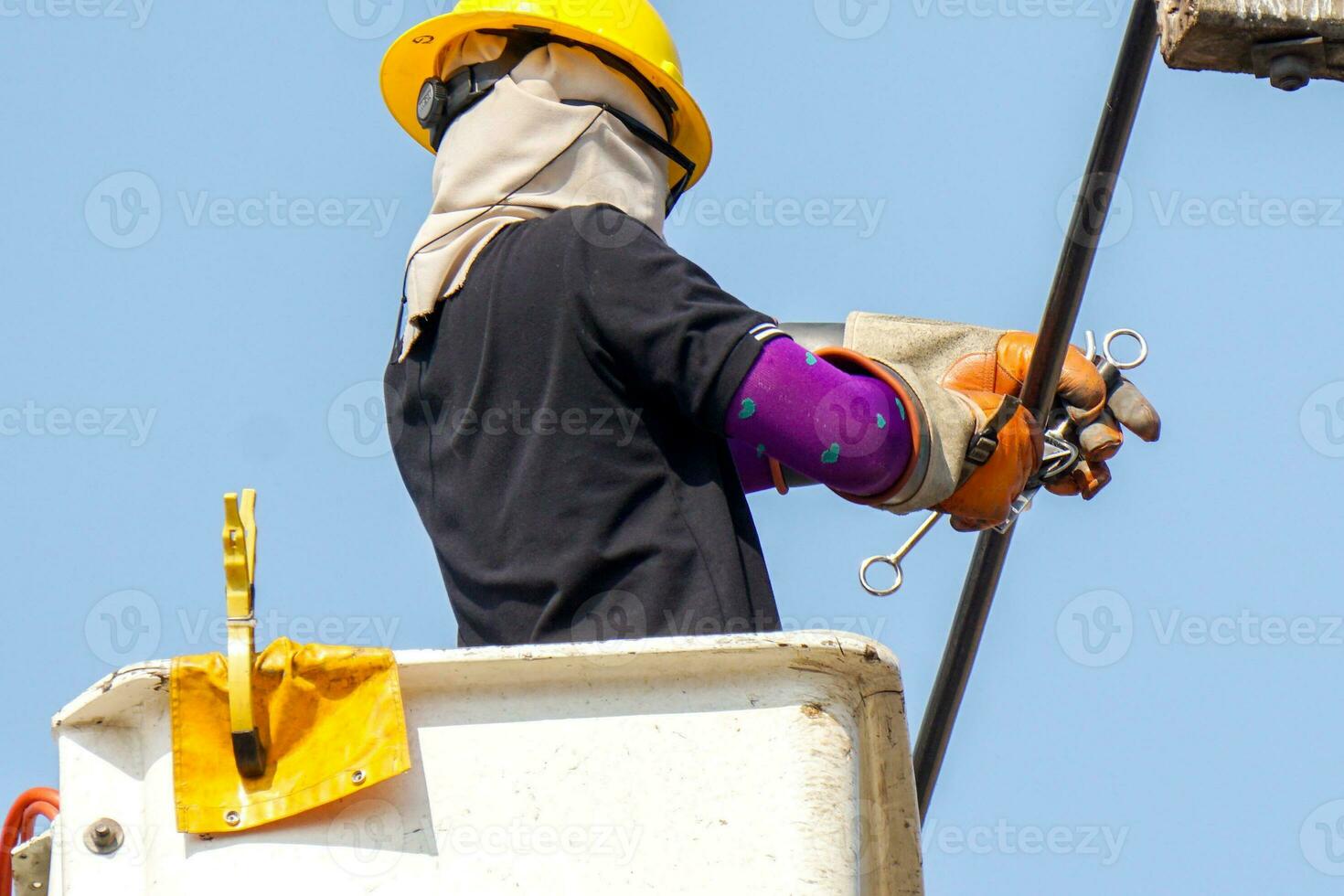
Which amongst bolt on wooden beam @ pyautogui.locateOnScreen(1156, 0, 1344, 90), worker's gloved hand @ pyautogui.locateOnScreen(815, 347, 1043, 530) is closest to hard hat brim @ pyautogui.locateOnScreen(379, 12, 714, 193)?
worker's gloved hand @ pyautogui.locateOnScreen(815, 347, 1043, 530)

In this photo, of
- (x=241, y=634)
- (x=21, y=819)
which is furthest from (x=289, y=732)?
→ (x=21, y=819)

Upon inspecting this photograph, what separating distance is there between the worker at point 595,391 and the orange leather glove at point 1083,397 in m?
0.34

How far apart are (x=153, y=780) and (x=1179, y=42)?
72.9 inches

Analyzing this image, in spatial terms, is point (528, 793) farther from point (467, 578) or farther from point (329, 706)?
point (467, 578)

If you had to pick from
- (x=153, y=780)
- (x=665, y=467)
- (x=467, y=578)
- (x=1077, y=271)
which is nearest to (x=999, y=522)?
(x=1077, y=271)

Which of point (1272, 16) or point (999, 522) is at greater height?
point (1272, 16)

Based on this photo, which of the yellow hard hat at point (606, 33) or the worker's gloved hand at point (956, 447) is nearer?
the worker's gloved hand at point (956, 447)

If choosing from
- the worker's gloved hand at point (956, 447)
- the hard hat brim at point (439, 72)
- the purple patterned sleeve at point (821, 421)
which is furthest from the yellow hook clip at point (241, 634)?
the hard hat brim at point (439, 72)

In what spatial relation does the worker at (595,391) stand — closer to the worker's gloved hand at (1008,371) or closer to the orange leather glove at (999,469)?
the orange leather glove at (999,469)

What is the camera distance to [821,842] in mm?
2680

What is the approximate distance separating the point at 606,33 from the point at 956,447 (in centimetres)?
107

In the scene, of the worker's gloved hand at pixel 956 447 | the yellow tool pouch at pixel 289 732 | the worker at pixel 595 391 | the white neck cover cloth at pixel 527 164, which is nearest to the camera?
the yellow tool pouch at pixel 289 732

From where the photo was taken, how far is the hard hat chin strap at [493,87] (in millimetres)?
3850

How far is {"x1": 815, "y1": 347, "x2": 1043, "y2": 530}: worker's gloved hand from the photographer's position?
3523mm
